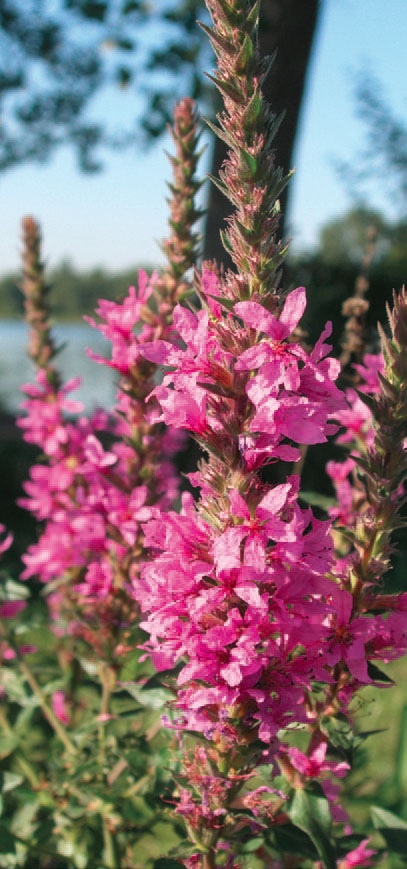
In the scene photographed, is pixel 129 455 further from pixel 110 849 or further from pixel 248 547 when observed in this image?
pixel 110 849

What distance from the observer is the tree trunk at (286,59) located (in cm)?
274

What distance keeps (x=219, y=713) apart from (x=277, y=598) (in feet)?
0.76

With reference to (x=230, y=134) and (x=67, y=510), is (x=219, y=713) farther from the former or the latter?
(x=67, y=510)

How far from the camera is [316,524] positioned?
1229 millimetres

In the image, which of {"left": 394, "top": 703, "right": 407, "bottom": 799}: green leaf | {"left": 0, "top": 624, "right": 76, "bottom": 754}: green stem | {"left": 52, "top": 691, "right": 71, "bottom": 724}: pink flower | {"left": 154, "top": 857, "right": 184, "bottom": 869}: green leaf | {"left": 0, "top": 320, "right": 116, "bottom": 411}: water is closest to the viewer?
{"left": 154, "top": 857, "right": 184, "bottom": 869}: green leaf

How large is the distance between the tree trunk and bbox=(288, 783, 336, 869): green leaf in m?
2.08

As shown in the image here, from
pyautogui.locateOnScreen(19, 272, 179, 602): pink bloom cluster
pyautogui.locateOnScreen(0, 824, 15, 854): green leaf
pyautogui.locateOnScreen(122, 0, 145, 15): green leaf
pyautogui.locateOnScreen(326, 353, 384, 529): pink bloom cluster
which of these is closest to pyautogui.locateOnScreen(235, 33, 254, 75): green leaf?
pyautogui.locateOnScreen(19, 272, 179, 602): pink bloom cluster

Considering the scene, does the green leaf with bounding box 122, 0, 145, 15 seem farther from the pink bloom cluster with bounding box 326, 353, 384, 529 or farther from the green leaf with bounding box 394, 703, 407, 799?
the green leaf with bounding box 394, 703, 407, 799

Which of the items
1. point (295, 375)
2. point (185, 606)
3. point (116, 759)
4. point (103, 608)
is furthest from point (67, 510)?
point (295, 375)

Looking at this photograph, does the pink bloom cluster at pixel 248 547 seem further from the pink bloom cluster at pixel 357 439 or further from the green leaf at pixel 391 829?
the green leaf at pixel 391 829

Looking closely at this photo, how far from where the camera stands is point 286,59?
3275 mm

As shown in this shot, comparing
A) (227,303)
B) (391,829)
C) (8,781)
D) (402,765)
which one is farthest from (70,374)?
(227,303)

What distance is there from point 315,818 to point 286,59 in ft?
10.4

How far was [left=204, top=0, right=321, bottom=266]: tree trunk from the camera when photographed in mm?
2740
